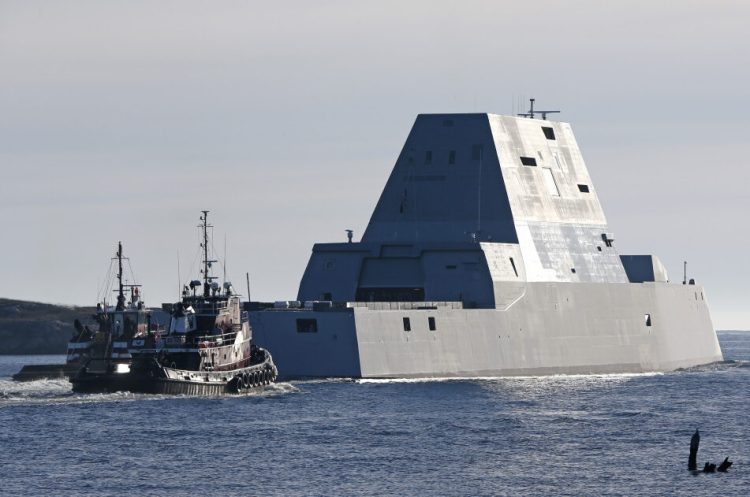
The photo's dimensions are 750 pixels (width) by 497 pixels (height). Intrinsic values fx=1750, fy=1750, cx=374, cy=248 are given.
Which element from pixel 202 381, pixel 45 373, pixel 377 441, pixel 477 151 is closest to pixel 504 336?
pixel 477 151

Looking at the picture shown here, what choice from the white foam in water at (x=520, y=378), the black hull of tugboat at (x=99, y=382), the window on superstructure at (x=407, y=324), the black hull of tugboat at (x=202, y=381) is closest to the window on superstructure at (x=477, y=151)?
the white foam in water at (x=520, y=378)

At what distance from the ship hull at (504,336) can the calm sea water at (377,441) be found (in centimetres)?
111

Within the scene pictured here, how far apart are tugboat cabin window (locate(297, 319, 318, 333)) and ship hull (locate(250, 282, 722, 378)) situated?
13 centimetres

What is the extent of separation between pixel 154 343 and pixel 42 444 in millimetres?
13030

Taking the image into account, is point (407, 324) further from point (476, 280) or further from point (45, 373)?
point (45, 373)

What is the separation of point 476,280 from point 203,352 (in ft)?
41.1

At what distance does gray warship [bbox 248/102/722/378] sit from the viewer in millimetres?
59656

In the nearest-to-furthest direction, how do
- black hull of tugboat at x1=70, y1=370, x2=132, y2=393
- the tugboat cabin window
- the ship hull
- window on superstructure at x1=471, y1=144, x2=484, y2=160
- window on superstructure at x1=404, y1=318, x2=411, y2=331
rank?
black hull of tugboat at x1=70, y1=370, x2=132, y2=393
the ship hull
the tugboat cabin window
window on superstructure at x1=404, y1=318, x2=411, y2=331
window on superstructure at x1=471, y1=144, x2=484, y2=160

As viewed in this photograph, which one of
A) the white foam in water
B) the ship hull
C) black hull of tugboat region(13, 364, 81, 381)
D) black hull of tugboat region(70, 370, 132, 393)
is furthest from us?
black hull of tugboat region(13, 364, 81, 381)

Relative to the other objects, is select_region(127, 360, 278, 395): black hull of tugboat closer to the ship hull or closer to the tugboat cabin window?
the tugboat cabin window

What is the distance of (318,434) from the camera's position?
46375mm

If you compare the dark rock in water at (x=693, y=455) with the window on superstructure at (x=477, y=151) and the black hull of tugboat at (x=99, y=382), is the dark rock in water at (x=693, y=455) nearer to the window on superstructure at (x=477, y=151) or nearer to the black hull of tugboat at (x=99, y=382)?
the black hull of tugboat at (x=99, y=382)

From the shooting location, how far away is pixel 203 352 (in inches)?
2203

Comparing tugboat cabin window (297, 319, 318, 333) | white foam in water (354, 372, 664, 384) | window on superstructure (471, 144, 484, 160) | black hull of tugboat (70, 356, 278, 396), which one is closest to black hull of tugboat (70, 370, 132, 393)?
black hull of tugboat (70, 356, 278, 396)
